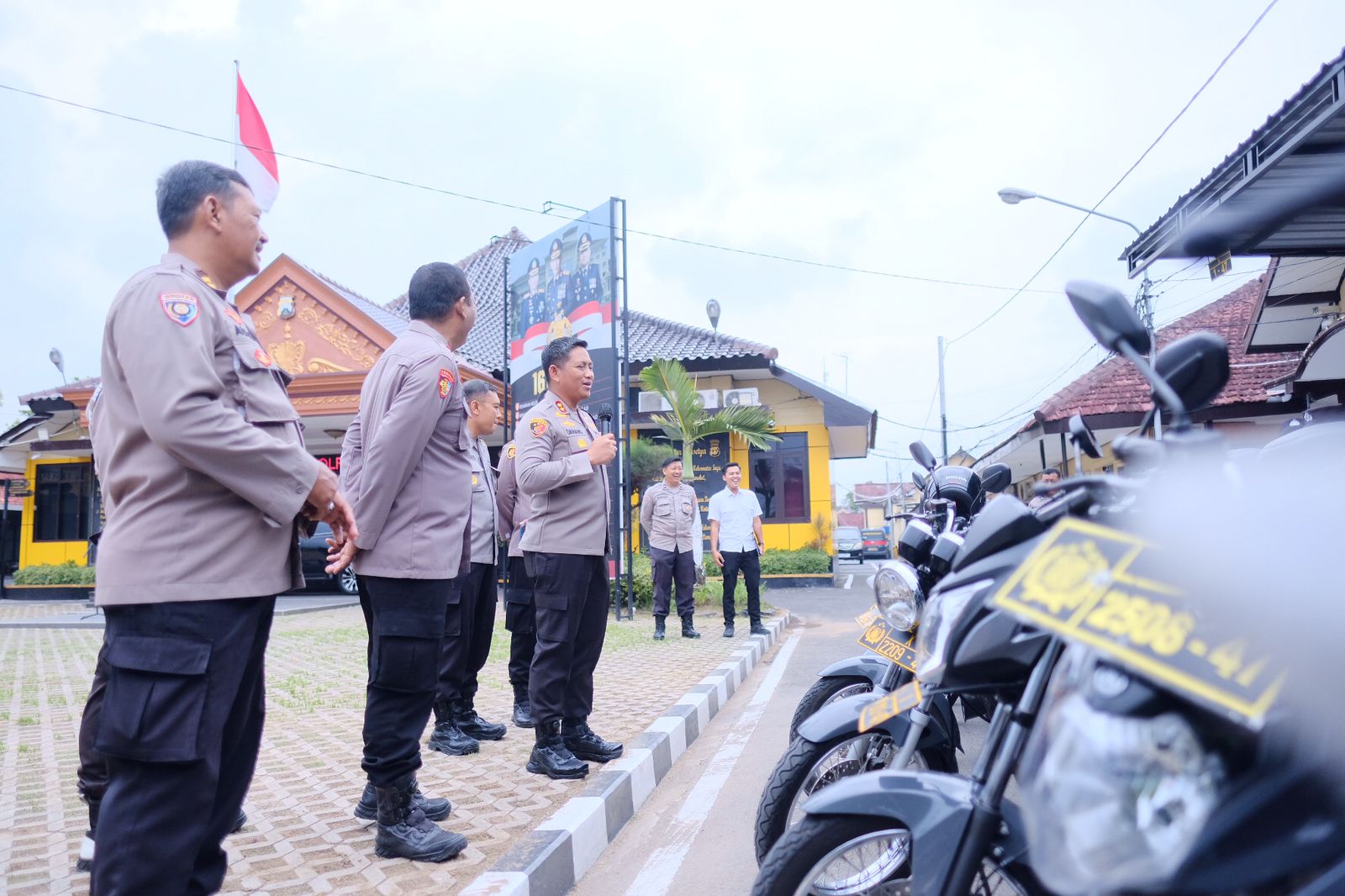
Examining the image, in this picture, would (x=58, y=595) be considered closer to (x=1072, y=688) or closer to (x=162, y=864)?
(x=162, y=864)

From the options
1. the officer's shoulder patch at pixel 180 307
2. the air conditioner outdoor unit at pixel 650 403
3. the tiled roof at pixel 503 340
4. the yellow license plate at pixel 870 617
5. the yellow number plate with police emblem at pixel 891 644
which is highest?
the tiled roof at pixel 503 340

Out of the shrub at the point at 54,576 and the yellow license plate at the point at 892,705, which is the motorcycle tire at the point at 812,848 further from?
the shrub at the point at 54,576

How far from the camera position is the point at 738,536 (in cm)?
894

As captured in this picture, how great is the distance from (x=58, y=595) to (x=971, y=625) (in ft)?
73.3

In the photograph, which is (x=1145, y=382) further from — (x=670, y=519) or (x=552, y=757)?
(x=552, y=757)

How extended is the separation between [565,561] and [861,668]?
131 cm

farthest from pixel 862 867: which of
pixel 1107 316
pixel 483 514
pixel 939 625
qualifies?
pixel 483 514

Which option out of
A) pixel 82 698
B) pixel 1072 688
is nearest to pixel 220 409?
pixel 1072 688

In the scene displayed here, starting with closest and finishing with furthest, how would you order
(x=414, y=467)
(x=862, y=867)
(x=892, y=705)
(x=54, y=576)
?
(x=862, y=867) < (x=892, y=705) < (x=414, y=467) < (x=54, y=576)

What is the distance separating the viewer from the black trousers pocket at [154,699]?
5.82 ft

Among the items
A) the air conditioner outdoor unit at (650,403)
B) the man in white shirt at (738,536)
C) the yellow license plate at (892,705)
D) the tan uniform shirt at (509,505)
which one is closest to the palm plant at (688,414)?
the air conditioner outdoor unit at (650,403)

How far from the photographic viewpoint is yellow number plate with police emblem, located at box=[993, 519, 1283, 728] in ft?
3.50

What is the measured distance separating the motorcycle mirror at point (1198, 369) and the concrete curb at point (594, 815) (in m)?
2.10

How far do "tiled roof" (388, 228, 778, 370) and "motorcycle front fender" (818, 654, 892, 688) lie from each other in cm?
1217
